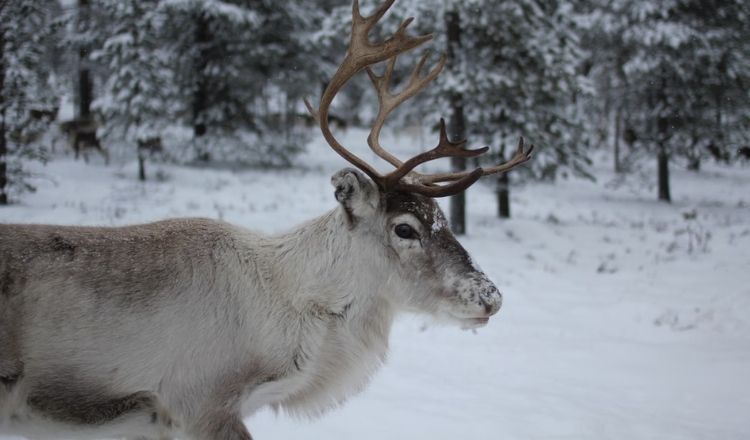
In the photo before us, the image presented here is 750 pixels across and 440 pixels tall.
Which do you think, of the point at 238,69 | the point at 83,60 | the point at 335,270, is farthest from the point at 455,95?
the point at 83,60

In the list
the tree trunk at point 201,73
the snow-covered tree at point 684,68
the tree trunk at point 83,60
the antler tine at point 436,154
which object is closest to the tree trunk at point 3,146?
the tree trunk at point 83,60

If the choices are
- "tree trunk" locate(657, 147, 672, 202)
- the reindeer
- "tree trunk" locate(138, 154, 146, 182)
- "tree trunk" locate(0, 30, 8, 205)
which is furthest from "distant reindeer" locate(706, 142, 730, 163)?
"tree trunk" locate(0, 30, 8, 205)

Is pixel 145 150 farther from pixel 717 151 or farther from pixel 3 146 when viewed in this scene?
pixel 717 151

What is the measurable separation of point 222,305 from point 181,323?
0.73 feet

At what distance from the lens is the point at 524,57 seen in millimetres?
12227

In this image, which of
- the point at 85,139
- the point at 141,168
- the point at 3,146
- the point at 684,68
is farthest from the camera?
the point at 85,139

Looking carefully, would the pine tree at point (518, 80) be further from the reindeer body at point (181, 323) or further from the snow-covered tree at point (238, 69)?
Answer: the snow-covered tree at point (238, 69)

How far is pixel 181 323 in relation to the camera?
284 centimetres

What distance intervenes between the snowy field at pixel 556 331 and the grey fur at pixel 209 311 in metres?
0.49

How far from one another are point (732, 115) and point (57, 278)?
19372mm

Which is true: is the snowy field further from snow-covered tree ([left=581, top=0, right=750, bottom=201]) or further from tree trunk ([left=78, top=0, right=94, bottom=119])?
tree trunk ([left=78, top=0, right=94, bottom=119])

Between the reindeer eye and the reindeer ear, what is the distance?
0.60ft

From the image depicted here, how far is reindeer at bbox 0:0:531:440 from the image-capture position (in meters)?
2.61

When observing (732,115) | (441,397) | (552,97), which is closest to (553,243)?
(552,97)
